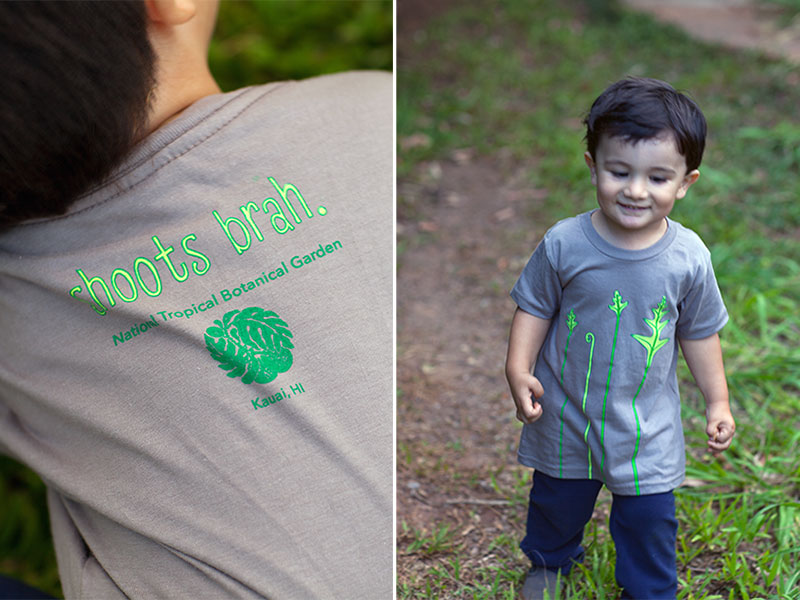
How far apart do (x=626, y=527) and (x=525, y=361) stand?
378 mm

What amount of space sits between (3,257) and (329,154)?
1.98 ft

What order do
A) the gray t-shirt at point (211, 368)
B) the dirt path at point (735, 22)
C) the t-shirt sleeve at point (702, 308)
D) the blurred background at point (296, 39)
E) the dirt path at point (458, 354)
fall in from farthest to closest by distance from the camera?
the dirt path at point (735, 22) → the blurred background at point (296, 39) → the dirt path at point (458, 354) → the t-shirt sleeve at point (702, 308) → the gray t-shirt at point (211, 368)

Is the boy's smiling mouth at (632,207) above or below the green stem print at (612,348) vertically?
above

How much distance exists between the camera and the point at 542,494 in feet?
5.58

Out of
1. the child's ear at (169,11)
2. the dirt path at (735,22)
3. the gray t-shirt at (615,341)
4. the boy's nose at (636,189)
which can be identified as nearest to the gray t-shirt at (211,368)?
the child's ear at (169,11)

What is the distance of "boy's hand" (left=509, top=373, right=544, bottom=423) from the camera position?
5.16 ft

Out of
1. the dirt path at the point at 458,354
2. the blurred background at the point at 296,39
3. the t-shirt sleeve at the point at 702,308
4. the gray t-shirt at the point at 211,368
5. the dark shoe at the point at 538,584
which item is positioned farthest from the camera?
the blurred background at the point at 296,39

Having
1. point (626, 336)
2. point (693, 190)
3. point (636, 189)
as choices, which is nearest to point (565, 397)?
point (626, 336)

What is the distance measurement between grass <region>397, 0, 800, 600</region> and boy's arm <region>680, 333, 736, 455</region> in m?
0.40

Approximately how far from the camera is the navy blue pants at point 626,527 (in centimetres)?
162

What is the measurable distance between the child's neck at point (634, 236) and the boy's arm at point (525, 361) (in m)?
0.21

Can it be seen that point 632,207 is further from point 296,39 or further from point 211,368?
point 296,39

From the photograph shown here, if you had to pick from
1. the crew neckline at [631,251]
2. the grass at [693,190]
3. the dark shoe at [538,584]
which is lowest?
the grass at [693,190]

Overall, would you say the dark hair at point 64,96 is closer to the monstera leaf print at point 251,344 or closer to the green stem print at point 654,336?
the monstera leaf print at point 251,344
